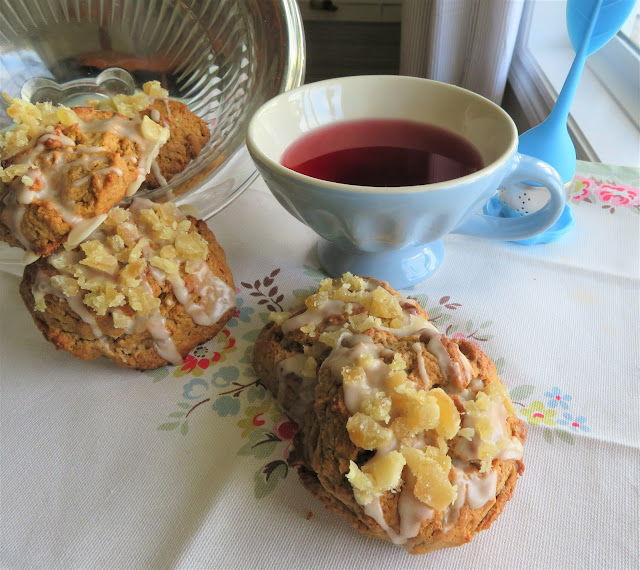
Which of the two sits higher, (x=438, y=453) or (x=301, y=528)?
(x=438, y=453)

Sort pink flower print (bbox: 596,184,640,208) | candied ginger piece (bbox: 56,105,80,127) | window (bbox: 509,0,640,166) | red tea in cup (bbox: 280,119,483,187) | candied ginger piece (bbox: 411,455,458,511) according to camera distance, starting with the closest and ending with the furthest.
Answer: candied ginger piece (bbox: 411,455,458,511)
candied ginger piece (bbox: 56,105,80,127)
red tea in cup (bbox: 280,119,483,187)
pink flower print (bbox: 596,184,640,208)
window (bbox: 509,0,640,166)

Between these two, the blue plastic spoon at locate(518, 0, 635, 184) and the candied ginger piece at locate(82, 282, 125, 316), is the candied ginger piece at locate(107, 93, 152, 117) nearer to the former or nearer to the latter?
the candied ginger piece at locate(82, 282, 125, 316)

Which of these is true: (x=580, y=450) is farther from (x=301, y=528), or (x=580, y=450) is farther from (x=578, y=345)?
(x=301, y=528)

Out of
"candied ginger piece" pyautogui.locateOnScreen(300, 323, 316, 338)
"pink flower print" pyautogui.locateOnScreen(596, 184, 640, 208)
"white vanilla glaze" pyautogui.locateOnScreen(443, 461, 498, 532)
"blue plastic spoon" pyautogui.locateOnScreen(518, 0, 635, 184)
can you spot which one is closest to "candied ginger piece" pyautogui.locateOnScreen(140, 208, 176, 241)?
"candied ginger piece" pyautogui.locateOnScreen(300, 323, 316, 338)

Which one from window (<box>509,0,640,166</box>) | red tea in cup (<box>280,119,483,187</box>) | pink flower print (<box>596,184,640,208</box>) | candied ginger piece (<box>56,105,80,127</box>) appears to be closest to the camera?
candied ginger piece (<box>56,105,80,127</box>)

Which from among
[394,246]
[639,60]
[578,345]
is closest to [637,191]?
[639,60]

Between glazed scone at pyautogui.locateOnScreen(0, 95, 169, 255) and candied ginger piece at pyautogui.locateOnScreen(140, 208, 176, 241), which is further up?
glazed scone at pyautogui.locateOnScreen(0, 95, 169, 255)
